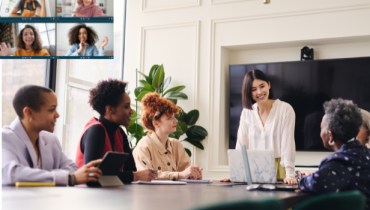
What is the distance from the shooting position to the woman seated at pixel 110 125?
203 cm

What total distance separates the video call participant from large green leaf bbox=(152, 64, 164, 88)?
138 cm

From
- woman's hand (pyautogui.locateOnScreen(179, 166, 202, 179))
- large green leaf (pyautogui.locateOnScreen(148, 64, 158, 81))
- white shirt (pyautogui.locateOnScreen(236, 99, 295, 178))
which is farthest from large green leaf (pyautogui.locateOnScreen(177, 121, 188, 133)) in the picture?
woman's hand (pyautogui.locateOnScreen(179, 166, 202, 179))

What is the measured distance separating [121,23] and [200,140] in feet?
6.92

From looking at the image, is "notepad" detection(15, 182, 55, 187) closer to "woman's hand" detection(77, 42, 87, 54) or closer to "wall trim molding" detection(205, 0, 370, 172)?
"woman's hand" detection(77, 42, 87, 54)

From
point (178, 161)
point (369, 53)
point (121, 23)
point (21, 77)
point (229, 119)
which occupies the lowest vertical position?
point (178, 161)

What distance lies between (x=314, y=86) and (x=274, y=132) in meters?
1.47

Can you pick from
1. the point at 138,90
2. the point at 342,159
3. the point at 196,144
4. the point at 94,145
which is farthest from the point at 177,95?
the point at 342,159

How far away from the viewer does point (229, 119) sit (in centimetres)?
471

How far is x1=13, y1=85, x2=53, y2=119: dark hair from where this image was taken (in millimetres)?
1713

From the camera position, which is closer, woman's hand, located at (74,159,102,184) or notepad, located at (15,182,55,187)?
notepad, located at (15,182,55,187)

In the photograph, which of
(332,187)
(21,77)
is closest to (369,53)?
(332,187)

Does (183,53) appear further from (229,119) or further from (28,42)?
(28,42)

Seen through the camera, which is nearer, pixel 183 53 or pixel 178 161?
pixel 178 161
